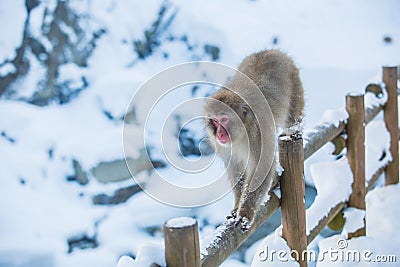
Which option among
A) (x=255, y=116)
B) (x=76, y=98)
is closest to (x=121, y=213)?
(x=76, y=98)

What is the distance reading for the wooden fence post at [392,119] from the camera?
2.98 m

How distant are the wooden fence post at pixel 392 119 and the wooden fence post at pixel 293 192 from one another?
1508mm

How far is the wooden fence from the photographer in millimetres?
1104

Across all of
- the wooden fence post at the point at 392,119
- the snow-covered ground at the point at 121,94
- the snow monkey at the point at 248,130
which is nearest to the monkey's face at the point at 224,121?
the snow monkey at the point at 248,130

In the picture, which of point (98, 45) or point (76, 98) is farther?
point (98, 45)

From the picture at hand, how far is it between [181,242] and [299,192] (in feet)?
2.74

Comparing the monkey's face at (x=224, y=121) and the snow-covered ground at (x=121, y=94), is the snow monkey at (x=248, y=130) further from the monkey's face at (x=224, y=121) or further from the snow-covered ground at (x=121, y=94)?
the snow-covered ground at (x=121, y=94)

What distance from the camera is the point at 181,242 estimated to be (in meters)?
1.09

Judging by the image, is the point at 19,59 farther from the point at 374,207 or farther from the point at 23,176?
the point at 374,207

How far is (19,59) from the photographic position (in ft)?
21.5

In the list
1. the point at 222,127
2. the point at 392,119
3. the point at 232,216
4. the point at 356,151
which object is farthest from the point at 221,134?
the point at 392,119

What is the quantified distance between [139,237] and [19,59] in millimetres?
3327

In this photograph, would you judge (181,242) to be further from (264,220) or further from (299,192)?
(299,192)

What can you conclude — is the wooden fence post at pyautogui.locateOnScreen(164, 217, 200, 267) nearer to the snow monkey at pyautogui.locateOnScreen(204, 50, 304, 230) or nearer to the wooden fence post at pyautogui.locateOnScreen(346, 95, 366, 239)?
the snow monkey at pyautogui.locateOnScreen(204, 50, 304, 230)
